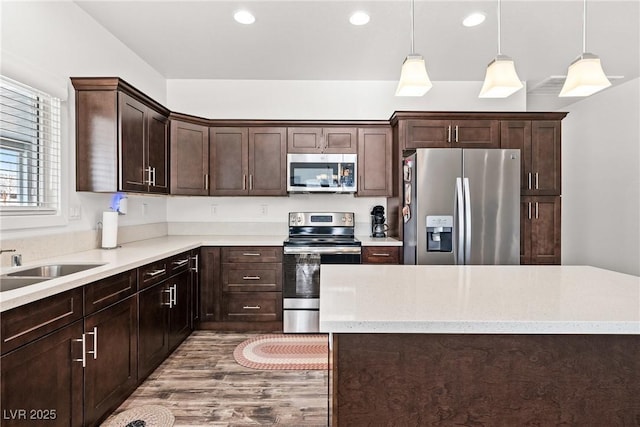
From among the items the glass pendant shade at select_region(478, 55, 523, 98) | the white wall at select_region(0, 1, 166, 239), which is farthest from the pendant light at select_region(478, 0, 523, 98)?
the white wall at select_region(0, 1, 166, 239)

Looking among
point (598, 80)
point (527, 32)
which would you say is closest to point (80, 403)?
point (598, 80)

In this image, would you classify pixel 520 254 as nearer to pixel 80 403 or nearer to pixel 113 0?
pixel 80 403

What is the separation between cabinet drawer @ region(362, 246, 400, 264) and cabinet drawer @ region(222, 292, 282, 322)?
920mm

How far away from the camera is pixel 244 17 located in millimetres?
2703

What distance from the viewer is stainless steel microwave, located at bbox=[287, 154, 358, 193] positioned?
3688 mm

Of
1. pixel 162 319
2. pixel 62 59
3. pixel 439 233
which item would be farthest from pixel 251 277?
pixel 62 59

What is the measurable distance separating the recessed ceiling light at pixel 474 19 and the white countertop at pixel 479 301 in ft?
6.49

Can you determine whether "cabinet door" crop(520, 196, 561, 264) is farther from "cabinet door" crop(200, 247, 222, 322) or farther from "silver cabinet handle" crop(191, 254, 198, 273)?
"silver cabinet handle" crop(191, 254, 198, 273)

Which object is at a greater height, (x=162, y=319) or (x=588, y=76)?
(x=588, y=76)

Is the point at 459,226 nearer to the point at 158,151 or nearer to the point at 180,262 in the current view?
the point at 180,262

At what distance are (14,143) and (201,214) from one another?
6.92 ft

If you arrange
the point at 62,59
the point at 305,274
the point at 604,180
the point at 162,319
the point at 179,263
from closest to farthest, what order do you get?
the point at 62,59, the point at 162,319, the point at 179,263, the point at 305,274, the point at 604,180

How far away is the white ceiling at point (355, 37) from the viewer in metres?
2.58

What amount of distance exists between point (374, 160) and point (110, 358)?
2865mm
